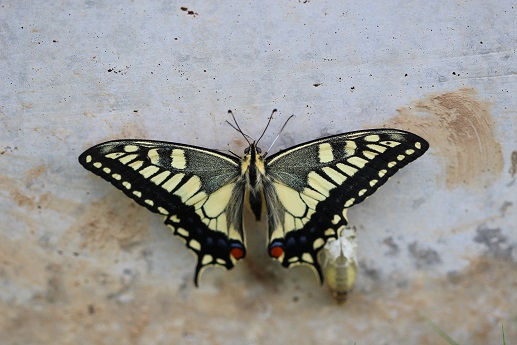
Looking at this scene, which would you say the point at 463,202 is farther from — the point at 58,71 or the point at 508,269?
the point at 58,71

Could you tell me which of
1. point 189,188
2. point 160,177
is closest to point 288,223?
point 189,188

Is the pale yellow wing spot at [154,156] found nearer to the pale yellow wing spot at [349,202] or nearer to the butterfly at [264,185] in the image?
the butterfly at [264,185]

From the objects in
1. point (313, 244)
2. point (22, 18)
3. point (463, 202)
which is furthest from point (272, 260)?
point (22, 18)

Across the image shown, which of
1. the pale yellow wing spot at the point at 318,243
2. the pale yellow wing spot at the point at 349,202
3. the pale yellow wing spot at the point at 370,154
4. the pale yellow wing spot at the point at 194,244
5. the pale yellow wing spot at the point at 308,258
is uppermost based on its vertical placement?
the pale yellow wing spot at the point at 370,154

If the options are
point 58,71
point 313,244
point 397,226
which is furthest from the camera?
point 58,71

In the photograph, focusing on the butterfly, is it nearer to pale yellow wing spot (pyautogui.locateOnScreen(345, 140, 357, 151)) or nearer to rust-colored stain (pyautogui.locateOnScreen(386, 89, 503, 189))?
pale yellow wing spot (pyautogui.locateOnScreen(345, 140, 357, 151))

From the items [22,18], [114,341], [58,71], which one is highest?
[22,18]

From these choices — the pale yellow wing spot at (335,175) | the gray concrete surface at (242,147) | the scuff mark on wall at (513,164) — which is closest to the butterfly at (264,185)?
the pale yellow wing spot at (335,175)
